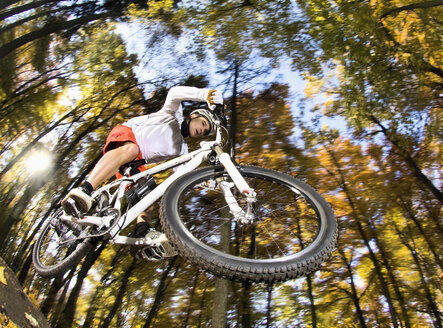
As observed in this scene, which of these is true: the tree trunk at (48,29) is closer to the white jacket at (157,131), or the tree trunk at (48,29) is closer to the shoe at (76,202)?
the white jacket at (157,131)

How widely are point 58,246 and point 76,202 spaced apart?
2.69 ft

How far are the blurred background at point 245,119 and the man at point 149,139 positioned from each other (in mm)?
2629

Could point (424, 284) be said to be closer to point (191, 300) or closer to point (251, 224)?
point (191, 300)

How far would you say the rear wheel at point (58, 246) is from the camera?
2641 mm

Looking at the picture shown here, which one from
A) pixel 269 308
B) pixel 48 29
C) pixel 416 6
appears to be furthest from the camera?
pixel 269 308

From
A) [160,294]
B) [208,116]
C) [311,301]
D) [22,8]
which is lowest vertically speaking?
[311,301]

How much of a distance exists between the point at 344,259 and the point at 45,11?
6696 mm

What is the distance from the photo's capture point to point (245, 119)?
5750 millimetres

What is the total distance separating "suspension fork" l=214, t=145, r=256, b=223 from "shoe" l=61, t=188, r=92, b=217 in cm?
99

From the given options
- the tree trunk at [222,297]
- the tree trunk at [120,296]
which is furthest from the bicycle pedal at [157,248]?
the tree trunk at [120,296]

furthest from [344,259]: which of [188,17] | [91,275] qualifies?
[188,17]

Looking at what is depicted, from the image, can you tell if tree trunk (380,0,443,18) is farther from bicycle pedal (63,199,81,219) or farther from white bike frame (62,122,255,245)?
bicycle pedal (63,199,81,219)

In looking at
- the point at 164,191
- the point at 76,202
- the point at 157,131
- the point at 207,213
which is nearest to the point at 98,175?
the point at 76,202

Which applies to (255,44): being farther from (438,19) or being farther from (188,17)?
(438,19)
